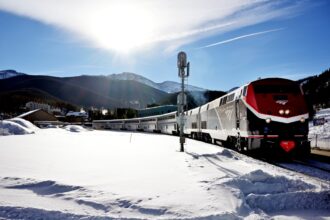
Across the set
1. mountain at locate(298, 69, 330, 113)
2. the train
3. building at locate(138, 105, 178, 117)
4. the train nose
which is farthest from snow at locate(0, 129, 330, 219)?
building at locate(138, 105, 178, 117)

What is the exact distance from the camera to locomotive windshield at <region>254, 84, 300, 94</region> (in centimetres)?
1441

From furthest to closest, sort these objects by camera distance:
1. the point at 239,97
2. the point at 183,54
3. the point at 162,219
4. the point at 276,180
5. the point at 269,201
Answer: the point at 183,54
the point at 239,97
the point at 276,180
the point at 269,201
the point at 162,219

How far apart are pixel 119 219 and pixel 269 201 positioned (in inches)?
133

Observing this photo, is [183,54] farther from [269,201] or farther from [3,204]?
[3,204]

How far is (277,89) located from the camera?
47.9 ft

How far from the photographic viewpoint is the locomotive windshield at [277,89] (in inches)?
567

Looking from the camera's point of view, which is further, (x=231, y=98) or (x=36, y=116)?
(x=36, y=116)

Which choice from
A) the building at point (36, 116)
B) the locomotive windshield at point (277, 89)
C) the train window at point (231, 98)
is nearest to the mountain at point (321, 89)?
the train window at point (231, 98)

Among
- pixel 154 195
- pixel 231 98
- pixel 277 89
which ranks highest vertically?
pixel 277 89

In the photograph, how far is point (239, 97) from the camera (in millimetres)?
15703

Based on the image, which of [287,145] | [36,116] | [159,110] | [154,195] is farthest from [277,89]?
[159,110]

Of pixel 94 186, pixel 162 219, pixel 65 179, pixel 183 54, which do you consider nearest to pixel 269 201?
pixel 162 219

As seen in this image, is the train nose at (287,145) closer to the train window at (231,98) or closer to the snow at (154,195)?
the train window at (231,98)

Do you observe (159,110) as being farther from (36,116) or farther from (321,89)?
(321,89)
